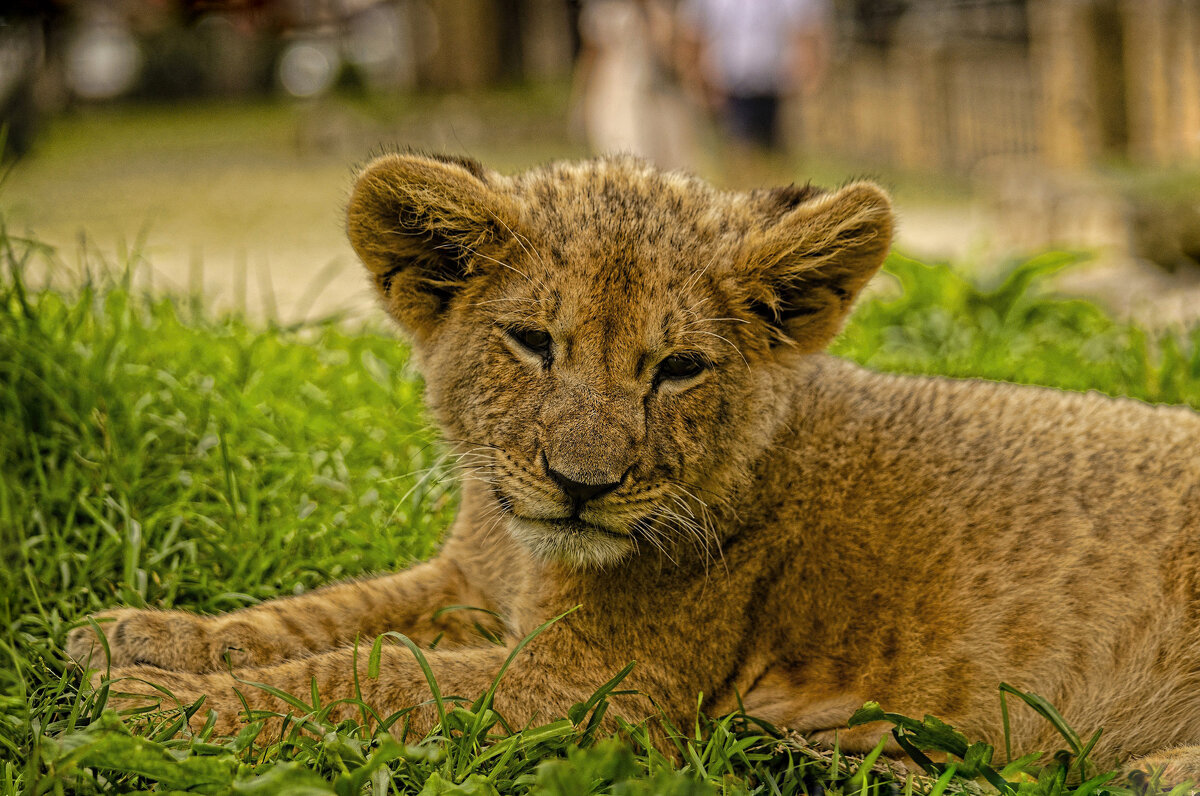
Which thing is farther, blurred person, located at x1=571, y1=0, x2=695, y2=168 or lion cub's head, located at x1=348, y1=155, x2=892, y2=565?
blurred person, located at x1=571, y1=0, x2=695, y2=168

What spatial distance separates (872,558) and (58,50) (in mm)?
37835

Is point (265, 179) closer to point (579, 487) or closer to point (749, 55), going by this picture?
point (749, 55)

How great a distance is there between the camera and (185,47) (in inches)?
1567

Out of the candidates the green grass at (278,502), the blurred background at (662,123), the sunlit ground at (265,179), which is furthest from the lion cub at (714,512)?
the sunlit ground at (265,179)

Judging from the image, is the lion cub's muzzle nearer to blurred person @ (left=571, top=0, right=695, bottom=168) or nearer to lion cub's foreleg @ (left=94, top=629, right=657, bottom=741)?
lion cub's foreleg @ (left=94, top=629, right=657, bottom=741)

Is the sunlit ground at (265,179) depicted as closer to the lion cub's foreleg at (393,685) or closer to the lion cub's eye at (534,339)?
the lion cub's eye at (534,339)

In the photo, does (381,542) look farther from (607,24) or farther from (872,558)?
(607,24)

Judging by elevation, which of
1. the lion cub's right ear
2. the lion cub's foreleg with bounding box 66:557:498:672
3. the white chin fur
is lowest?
the lion cub's foreleg with bounding box 66:557:498:672

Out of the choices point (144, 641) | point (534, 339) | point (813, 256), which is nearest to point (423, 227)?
point (534, 339)

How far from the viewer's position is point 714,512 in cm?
387

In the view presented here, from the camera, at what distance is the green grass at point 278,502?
3.23m

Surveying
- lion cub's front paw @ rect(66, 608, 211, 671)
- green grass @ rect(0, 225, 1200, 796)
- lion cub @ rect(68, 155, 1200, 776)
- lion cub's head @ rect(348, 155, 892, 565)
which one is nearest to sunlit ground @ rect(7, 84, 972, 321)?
lion cub's head @ rect(348, 155, 892, 565)

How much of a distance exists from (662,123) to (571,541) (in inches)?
365

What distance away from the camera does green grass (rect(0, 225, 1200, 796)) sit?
323 cm
